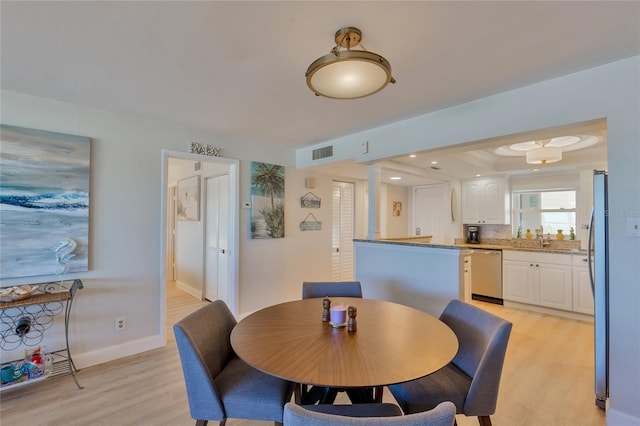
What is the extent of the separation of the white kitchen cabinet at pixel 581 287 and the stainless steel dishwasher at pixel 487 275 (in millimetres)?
851

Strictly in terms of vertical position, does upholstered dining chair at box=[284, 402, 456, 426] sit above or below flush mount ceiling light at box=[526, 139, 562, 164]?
below

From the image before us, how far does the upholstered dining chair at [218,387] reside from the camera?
1.32 m

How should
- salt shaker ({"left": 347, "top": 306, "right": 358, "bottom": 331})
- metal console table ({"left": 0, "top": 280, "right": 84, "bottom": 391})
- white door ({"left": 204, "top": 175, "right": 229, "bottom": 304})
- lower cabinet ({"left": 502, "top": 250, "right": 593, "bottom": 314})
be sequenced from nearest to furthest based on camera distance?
salt shaker ({"left": 347, "top": 306, "right": 358, "bottom": 331})
metal console table ({"left": 0, "top": 280, "right": 84, "bottom": 391})
lower cabinet ({"left": 502, "top": 250, "right": 593, "bottom": 314})
white door ({"left": 204, "top": 175, "right": 229, "bottom": 304})

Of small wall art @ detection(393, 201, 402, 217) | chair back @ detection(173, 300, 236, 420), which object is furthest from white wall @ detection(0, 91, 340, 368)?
small wall art @ detection(393, 201, 402, 217)

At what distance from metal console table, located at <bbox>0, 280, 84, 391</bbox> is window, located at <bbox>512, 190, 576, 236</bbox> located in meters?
6.05

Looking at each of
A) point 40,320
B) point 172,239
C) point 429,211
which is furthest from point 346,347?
point 172,239

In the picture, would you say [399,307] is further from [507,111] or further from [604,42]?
[604,42]

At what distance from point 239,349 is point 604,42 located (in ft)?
8.41

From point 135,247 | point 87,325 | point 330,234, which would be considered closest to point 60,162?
point 135,247

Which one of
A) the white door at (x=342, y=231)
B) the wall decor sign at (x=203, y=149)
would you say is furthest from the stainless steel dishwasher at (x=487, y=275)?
the wall decor sign at (x=203, y=149)

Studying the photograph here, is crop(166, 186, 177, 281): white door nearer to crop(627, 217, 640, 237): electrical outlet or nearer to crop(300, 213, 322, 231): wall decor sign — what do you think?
crop(300, 213, 322, 231): wall decor sign

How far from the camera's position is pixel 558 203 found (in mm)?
4555

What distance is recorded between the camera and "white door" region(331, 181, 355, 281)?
4.89 metres

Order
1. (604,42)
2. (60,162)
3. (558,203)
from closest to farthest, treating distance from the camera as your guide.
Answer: (604,42)
(60,162)
(558,203)
